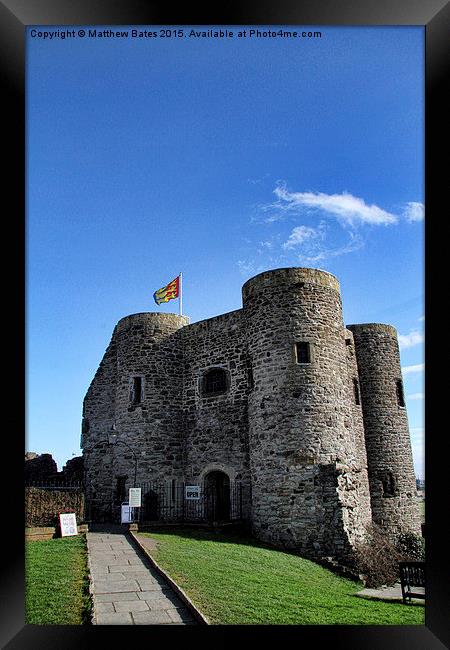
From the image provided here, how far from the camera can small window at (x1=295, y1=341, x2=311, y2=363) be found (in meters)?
15.4

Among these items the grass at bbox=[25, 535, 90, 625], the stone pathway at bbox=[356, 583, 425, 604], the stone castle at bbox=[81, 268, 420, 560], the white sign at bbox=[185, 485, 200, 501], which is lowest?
the stone pathway at bbox=[356, 583, 425, 604]

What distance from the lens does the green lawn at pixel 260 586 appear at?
776 centimetres

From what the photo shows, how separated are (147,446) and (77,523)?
4317mm

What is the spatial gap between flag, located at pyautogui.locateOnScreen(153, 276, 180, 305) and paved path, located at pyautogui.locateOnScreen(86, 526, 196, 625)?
10.4 metres

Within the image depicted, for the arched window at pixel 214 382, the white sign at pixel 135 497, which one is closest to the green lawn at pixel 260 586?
the white sign at pixel 135 497

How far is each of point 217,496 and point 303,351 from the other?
5882 millimetres

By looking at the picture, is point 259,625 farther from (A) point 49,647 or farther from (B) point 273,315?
(B) point 273,315

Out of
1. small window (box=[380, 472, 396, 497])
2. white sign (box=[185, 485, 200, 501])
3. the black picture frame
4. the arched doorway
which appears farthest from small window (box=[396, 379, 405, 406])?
the black picture frame

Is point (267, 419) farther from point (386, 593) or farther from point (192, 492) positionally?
point (386, 593)

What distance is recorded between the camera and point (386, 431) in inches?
778

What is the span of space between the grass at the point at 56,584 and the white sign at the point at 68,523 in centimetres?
119

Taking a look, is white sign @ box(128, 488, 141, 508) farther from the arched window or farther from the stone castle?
the arched window

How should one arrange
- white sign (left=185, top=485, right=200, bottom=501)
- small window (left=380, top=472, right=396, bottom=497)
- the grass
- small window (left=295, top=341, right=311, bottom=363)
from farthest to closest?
small window (left=380, top=472, right=396, bottom=497) < white sign (left=185, top=485, right=200, bottom=501) < small window (left=295, top=341, right=311, bottom=363) < the grass
